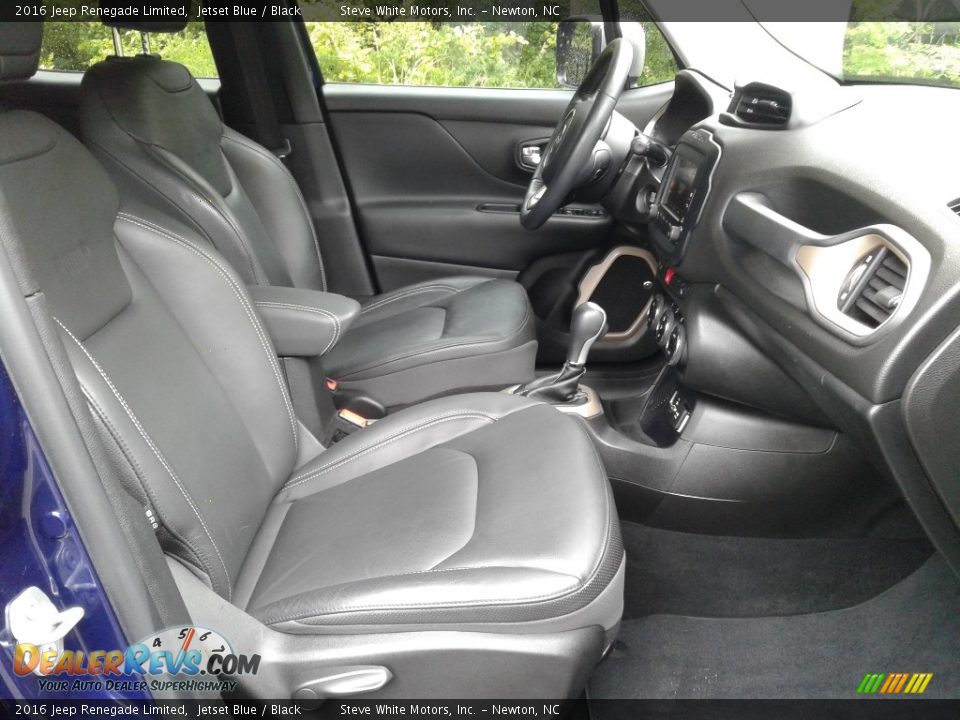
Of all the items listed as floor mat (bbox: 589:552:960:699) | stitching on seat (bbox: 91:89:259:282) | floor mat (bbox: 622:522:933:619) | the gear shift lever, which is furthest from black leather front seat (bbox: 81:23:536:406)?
floor mat (bbox: 589:552:960:699)

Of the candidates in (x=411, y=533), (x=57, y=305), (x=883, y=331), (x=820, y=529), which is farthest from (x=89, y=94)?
(x=820, y=529)

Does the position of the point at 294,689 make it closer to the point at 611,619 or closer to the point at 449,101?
the point at 611,619

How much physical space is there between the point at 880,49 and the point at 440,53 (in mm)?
1382

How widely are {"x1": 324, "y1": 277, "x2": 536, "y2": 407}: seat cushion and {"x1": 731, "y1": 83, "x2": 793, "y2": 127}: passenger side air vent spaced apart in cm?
68

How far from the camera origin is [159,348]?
3.83ft

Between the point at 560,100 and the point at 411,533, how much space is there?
177cm

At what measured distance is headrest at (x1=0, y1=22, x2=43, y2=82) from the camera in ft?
3.07

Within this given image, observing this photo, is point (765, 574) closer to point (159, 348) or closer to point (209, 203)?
point (159, 348)

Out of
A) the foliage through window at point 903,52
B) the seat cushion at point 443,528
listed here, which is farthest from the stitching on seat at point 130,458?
the foliage through window at point 903,52

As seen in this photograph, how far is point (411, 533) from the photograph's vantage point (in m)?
1.15

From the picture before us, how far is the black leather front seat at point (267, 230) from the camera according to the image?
167cm

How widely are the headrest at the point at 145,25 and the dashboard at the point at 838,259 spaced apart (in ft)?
3.75

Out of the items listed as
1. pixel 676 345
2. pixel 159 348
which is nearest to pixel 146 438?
pixel 159 348

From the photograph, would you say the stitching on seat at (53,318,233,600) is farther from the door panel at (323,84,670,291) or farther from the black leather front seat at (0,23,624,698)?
the door panel at (323,84,670,291)
